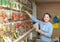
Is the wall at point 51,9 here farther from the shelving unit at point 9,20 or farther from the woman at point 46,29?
the shelving unit at point 9,20

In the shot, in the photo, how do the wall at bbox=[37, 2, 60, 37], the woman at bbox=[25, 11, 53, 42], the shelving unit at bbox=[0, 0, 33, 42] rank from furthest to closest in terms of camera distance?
the wall at bbox=[37, 2, 60, 37] < the woman at bbox=[25, 11, 53, 42] < the shelving unit at bbox=[0, 0, 33, 42]

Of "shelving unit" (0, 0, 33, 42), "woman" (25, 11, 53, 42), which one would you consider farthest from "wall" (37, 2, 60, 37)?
"shelving unit" (0, 0, 33, 42)

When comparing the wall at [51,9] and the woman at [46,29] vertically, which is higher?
the wall at [51,9]

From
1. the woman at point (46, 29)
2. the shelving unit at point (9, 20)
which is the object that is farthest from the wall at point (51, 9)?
the shelving unit at point (9, 20)

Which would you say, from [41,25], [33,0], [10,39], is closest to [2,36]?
[10,39]

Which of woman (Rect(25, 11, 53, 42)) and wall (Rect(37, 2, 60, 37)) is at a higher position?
wall (Rect(37, 2, 60, 37))

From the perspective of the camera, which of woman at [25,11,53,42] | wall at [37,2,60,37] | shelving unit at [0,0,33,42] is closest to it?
shelving unit at [0,0,33,42]

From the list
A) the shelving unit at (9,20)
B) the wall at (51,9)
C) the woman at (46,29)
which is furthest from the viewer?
the wall at (51,9)

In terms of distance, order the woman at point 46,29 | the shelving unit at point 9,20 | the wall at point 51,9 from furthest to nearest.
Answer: the wall at point 51,9
the woman at point 46,29
the shelving unit at point 9,20

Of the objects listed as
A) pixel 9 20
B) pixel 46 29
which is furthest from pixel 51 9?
pixel 9 20

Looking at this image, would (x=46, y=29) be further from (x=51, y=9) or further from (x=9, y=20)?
(x=51, y=9)

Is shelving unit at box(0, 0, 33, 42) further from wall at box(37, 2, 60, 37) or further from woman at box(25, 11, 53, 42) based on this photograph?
wall at box(37, 2, 60, 37)

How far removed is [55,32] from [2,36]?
2.71 m

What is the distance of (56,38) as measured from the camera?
4363mm
